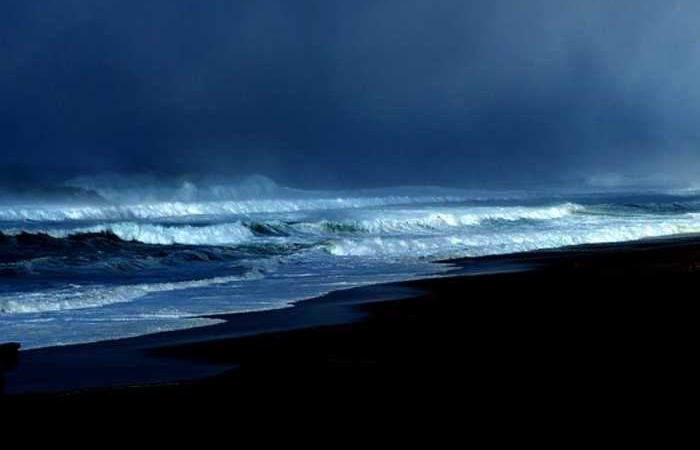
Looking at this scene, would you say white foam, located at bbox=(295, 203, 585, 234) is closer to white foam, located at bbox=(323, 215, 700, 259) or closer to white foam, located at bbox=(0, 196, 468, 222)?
white foam, located at bbox=(323, 215, 700, 259)

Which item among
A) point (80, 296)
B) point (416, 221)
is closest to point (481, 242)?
point (416, 221)

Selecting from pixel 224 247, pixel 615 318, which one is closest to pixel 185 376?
pixel 615 318

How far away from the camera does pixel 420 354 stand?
807 cm

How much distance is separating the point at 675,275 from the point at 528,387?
355 inches

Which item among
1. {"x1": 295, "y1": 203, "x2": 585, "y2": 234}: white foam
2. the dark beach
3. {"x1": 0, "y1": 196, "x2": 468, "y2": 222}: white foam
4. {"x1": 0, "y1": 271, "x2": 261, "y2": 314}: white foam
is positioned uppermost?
{"x1": 0, "y1": 196, "x2": 468, "y2": 222}: white foam

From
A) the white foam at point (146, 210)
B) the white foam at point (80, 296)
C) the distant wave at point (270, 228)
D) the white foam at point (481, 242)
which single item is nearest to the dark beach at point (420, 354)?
the white foam at point (80, 296)

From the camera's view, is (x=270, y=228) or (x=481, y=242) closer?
(x=481, y=242)

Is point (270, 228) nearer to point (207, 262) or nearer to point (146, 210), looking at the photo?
point (207, 262)

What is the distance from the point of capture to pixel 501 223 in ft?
119

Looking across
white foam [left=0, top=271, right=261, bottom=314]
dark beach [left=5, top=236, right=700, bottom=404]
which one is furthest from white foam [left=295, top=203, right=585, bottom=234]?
dark beach [left=5, top=236, right=700, bottom=404]

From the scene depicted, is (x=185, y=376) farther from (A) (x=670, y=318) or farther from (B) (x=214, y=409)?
(A) (x=670, y=318)

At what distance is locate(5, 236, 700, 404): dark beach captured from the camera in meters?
6.59

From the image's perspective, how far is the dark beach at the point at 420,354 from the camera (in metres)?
6.59

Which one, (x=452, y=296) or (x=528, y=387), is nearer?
(x=528, y=387)
